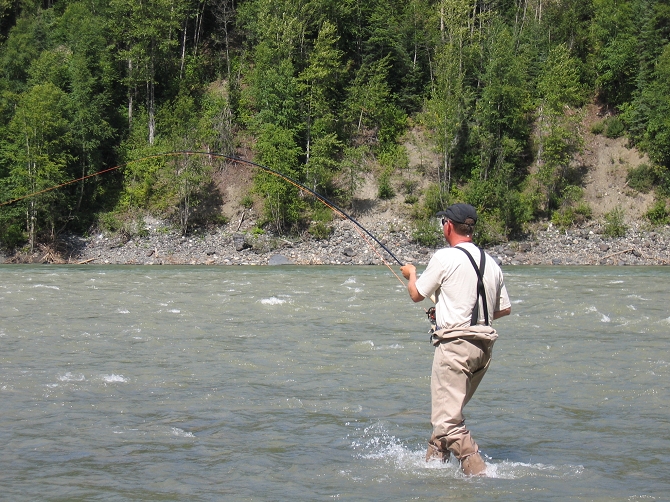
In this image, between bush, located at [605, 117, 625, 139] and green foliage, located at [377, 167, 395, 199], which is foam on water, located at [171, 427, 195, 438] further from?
bush, located at [605, 117, 625, 139]

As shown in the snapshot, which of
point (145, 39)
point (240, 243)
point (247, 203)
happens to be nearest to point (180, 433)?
point (240, 243)

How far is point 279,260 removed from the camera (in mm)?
39250

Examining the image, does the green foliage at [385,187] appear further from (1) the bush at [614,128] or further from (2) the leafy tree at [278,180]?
(1) the bush at [614,128]

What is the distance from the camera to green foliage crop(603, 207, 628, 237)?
4225cm

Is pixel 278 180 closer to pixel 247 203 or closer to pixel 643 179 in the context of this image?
pixel 247 203

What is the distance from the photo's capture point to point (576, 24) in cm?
5366

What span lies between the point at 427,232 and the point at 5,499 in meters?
37.8

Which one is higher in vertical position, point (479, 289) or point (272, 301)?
point (479, 289)

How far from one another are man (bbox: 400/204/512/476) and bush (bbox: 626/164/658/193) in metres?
43.3

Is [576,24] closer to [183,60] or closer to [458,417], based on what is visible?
[183,60]

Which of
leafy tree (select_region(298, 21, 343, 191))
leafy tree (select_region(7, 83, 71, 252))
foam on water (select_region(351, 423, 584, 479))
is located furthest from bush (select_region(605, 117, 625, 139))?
foam on water (select_region(351, 423, 584, 479))

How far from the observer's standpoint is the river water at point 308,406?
5770mm

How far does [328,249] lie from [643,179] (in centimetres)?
1998

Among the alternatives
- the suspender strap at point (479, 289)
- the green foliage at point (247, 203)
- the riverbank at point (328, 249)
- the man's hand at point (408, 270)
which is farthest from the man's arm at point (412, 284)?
the green foliage at point (247, 203)
